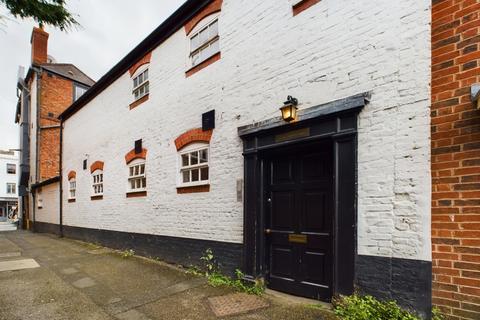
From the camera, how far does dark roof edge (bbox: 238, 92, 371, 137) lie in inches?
157

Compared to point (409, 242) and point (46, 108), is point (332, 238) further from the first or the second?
point (46, 108)

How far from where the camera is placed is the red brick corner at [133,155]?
8.41 metres

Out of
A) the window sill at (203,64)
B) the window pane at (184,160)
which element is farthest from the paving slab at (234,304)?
the window sill at (203,64)

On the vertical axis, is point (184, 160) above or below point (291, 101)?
below

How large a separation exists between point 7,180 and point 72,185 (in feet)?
110

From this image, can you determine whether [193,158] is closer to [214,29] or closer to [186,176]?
[186,176]

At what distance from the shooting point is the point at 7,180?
3838 centimetres

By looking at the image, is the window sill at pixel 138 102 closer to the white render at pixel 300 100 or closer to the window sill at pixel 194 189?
the white render at pixel 300 100

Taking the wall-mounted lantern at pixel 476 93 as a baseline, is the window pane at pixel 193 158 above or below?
below

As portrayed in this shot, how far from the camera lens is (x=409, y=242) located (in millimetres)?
3504

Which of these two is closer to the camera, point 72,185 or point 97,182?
point 97,182

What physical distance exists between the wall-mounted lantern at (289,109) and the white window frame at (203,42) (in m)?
2.46

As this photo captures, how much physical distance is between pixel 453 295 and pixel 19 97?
94.8 feet

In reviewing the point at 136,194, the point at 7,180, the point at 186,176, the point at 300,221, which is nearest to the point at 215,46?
the point at 186,176
